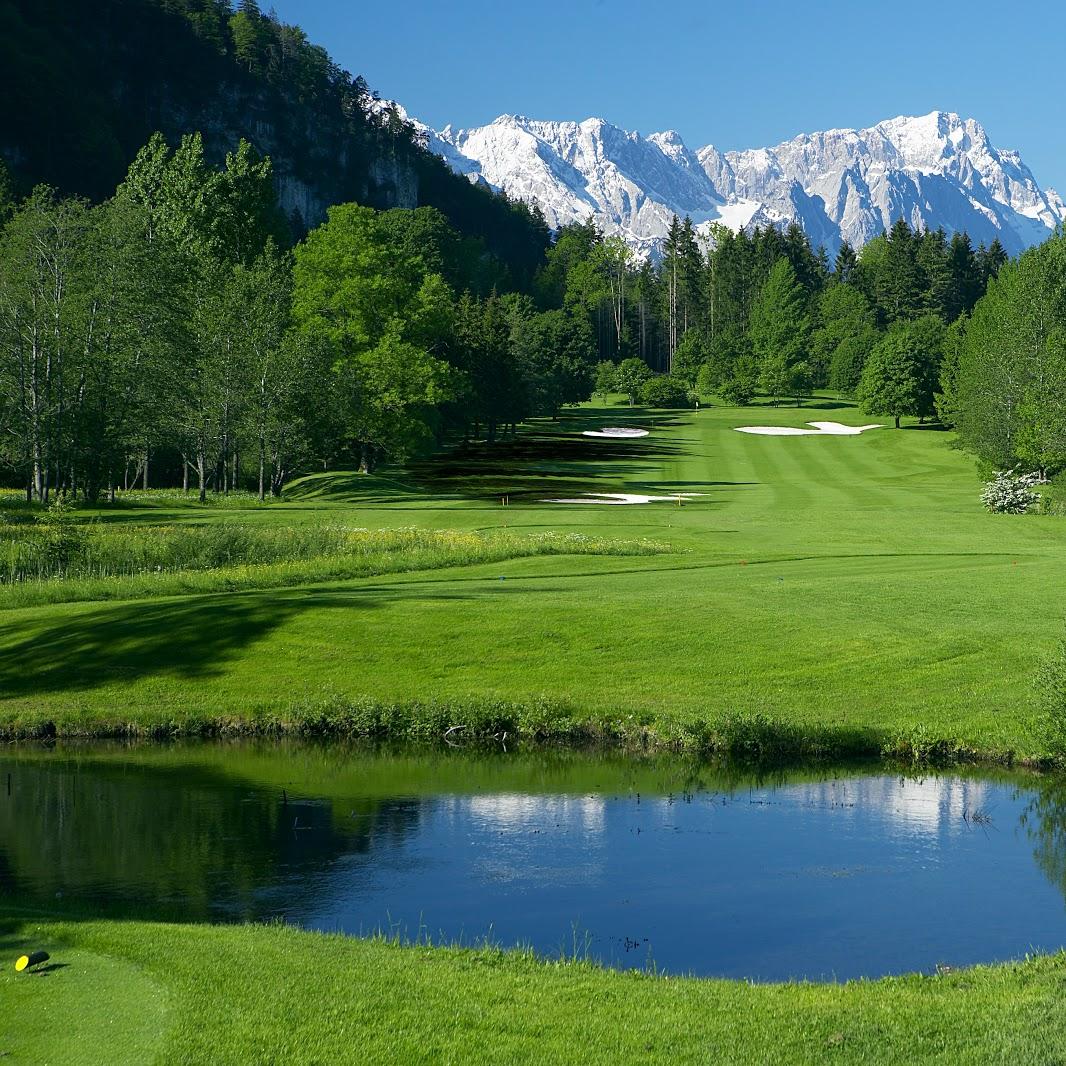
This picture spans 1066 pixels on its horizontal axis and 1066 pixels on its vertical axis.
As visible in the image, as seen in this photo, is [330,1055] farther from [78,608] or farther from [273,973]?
[78,608]

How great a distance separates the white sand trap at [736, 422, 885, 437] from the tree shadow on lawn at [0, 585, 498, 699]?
9089 centimetres

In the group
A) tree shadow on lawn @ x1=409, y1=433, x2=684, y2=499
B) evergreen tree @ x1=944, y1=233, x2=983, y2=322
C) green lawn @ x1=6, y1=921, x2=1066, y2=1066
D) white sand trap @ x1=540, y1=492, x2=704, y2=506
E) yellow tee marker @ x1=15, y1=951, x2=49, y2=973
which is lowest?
green lawn @ x1=6, y1=921, x2=1066, y2=1066

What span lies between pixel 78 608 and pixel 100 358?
3228cm

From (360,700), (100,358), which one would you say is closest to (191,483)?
(100,358)

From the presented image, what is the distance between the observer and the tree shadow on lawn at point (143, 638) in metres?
29.1

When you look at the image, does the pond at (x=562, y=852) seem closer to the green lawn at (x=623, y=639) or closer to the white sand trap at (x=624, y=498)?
the green lawn at (x=623, y=639)

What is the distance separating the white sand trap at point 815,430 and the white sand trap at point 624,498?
51.1 m

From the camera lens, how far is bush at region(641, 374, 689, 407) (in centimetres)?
15950

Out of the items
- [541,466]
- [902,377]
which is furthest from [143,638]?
[902,377]

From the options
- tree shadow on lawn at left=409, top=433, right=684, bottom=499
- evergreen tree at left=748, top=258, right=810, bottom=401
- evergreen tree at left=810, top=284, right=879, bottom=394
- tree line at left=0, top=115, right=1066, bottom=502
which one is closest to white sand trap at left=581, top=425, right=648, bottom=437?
tree shadow on lawn at left=409, top=433, right=684, bottom=499

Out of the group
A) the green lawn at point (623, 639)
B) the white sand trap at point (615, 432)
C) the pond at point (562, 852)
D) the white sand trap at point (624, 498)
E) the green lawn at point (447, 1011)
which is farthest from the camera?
the white sand trap at point (615, 432)

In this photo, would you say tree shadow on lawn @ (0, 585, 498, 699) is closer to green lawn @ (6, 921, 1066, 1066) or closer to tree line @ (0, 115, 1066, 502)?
green lawn @ (6, 921, 1066, 1066)

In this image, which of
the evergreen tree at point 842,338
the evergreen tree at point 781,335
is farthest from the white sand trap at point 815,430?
the evergreen tree at point 842,338

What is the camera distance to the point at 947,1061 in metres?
10.2
